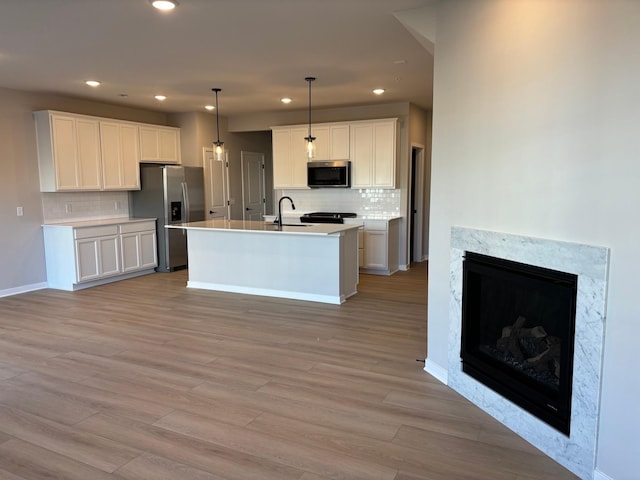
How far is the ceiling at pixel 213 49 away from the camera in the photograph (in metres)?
3.27

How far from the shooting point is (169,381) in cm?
331

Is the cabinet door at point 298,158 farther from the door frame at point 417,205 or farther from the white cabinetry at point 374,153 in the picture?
the door frame at point 417,205

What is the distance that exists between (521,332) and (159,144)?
6557mm

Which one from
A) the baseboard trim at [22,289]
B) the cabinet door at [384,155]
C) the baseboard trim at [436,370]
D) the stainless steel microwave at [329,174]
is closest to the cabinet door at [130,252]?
the baseboard trim at [22,289]

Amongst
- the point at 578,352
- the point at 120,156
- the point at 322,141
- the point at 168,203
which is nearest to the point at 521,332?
the point at 578,352

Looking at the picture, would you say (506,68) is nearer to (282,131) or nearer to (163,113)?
(282,131)

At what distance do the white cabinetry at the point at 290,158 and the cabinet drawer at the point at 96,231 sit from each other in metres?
2.69

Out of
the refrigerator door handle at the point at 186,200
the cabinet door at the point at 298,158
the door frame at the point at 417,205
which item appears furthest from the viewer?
the door frame at the point at 417,205

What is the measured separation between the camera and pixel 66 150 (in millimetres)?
6176

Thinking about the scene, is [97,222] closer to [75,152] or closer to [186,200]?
[75,152]

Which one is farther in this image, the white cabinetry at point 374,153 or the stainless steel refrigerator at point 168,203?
the stainless steel refrigerator at point 168,203

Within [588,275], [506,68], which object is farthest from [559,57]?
[588,275]

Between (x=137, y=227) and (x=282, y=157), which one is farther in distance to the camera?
(x=282, y=157)

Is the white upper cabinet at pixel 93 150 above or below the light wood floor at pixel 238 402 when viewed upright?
above
